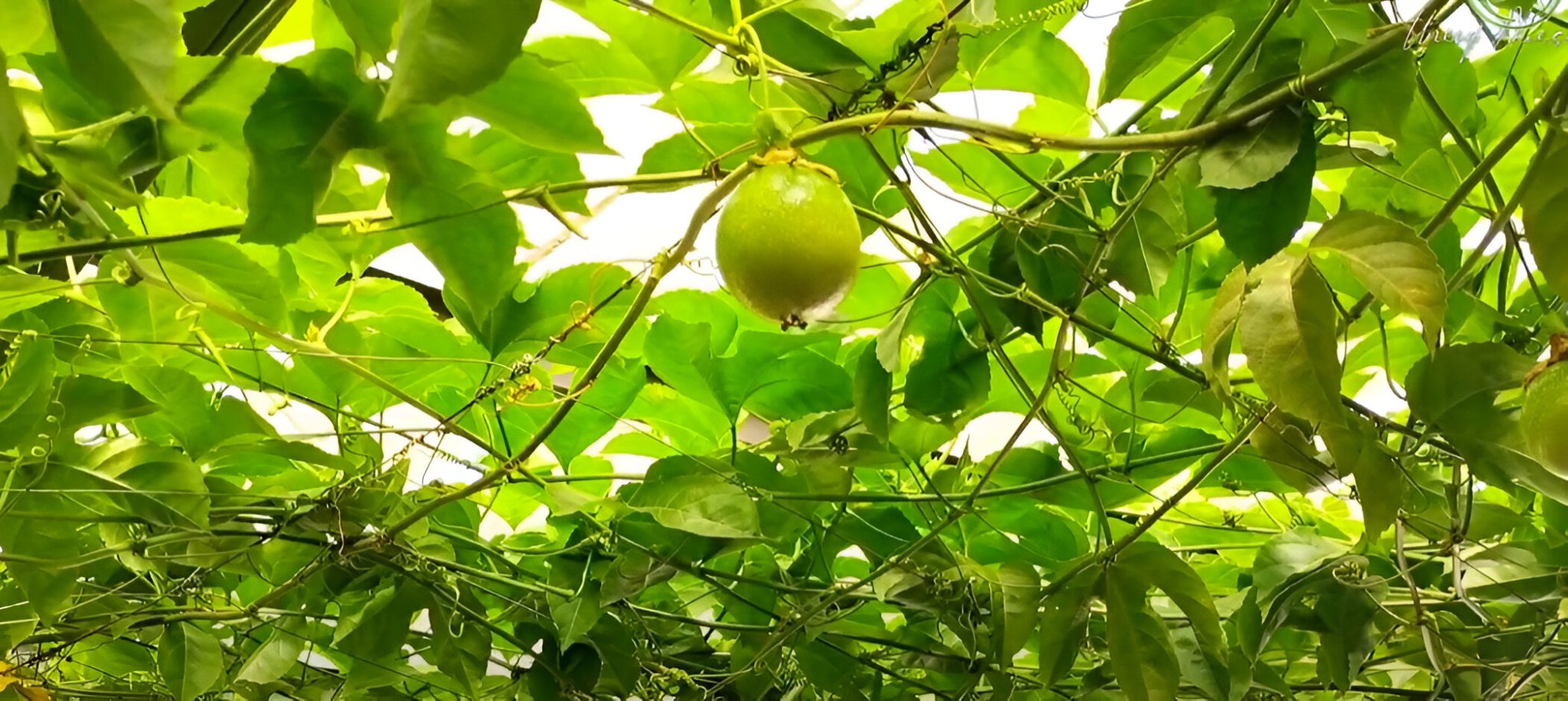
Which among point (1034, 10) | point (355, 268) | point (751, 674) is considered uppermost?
point (1034, 10)

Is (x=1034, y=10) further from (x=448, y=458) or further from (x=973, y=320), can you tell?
(x=448, y=458)

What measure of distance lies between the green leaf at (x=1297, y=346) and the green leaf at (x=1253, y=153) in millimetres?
81

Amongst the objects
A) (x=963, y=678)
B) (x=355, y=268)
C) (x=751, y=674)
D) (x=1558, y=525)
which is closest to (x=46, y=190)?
(x=355, y=268)

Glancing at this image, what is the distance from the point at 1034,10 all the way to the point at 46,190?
0.51m

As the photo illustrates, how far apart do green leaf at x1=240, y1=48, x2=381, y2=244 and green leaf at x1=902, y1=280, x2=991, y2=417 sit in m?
0.37

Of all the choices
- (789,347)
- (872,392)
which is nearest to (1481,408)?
(872,392)

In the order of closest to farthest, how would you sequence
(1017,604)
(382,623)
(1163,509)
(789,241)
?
1. (789,241)
2. (1163,509)
3. (1017,604)
4. (382,623)

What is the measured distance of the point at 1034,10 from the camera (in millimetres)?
579

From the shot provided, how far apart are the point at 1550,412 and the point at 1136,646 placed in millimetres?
350

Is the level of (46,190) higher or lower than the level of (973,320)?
lower

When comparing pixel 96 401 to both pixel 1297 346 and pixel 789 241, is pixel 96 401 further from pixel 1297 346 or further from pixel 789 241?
pixel 1297 346

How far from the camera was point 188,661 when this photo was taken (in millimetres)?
909

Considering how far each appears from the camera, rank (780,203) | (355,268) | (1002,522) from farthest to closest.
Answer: (1002,522) → (355,268) → (780,203)

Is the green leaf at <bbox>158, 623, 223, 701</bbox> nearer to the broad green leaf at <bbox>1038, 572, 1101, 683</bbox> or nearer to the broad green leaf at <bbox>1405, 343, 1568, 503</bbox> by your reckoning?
the broad green leaf at <bbox>1038, 572, 1101, 683</bbox>
